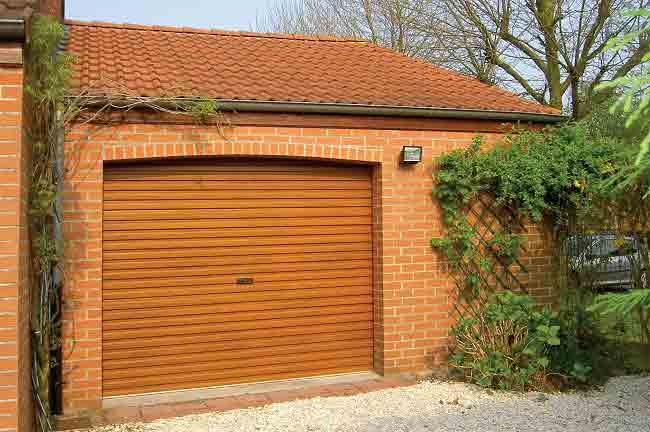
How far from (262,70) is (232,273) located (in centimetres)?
271

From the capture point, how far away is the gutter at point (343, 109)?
241 inches

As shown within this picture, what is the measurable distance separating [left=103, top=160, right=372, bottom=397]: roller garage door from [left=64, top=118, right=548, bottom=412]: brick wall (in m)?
0.28

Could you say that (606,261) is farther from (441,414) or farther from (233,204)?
(233,204)

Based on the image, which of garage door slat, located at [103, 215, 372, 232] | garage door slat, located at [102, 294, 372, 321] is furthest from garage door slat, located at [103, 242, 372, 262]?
garage door slat, located at [102, 294, 372, 321]

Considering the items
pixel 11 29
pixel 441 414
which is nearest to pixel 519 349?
pixel 441 414

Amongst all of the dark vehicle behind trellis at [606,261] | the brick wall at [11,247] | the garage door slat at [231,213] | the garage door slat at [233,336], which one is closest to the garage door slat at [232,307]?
the garage door slat at [233,336]

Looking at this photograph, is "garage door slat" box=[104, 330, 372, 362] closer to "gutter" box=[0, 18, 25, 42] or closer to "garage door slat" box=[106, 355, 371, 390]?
"garage door slat" box=[106, 355, 371, 390]

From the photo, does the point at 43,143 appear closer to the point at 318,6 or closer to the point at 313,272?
the point at 313,272

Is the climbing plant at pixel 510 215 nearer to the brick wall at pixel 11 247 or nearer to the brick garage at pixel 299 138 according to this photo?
the brick garage at pixel 299 138

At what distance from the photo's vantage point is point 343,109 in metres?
6.95

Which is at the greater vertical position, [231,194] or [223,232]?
[231,194]

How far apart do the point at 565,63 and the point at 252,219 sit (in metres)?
12.4

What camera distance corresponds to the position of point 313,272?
7.19m

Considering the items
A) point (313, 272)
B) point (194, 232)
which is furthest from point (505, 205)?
point (194, 232)
